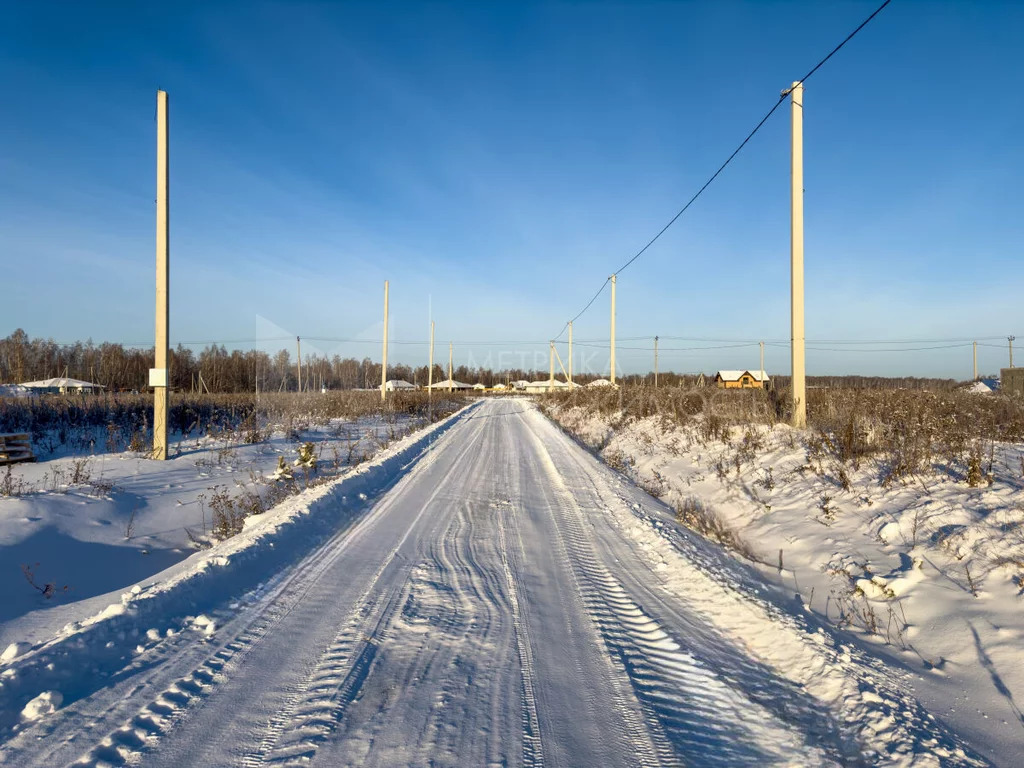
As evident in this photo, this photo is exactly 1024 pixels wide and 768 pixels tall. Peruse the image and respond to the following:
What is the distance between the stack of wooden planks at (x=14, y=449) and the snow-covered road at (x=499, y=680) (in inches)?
352

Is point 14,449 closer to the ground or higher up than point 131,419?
closer to the ground

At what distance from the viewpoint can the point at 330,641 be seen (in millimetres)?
3684

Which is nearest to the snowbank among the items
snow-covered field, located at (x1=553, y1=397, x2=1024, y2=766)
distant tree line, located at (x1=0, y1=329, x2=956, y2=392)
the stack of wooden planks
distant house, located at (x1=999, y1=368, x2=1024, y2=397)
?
snow-covered field, located at (x1=553, y1=397, x2=1024, y2=766)

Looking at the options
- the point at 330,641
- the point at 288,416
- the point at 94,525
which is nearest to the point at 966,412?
the point at 330,641

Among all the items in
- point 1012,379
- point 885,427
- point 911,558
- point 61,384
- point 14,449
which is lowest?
point 911,558

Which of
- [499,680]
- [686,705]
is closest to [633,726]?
[686,705]

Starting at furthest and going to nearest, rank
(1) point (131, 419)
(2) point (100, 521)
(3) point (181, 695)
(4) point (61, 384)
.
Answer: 1. (4) point (61, 384)
2. (1) point (131, 419)
3. (2) point (100, 521)
4. (3) point (181, 695)

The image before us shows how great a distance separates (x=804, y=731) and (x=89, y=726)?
3.66 m

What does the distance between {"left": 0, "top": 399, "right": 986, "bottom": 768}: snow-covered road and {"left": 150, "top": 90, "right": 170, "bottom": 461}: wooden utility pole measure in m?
9.23

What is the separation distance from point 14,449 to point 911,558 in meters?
14.5

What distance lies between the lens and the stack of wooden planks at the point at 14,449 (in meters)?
10.4

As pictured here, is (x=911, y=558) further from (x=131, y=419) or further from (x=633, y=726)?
(x=131, y=419)

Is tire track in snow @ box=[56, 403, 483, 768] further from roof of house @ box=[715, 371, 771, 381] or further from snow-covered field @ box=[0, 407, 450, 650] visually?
roof of house @ box=[715, 371, 771, 381]

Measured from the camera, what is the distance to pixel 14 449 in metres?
10.6
